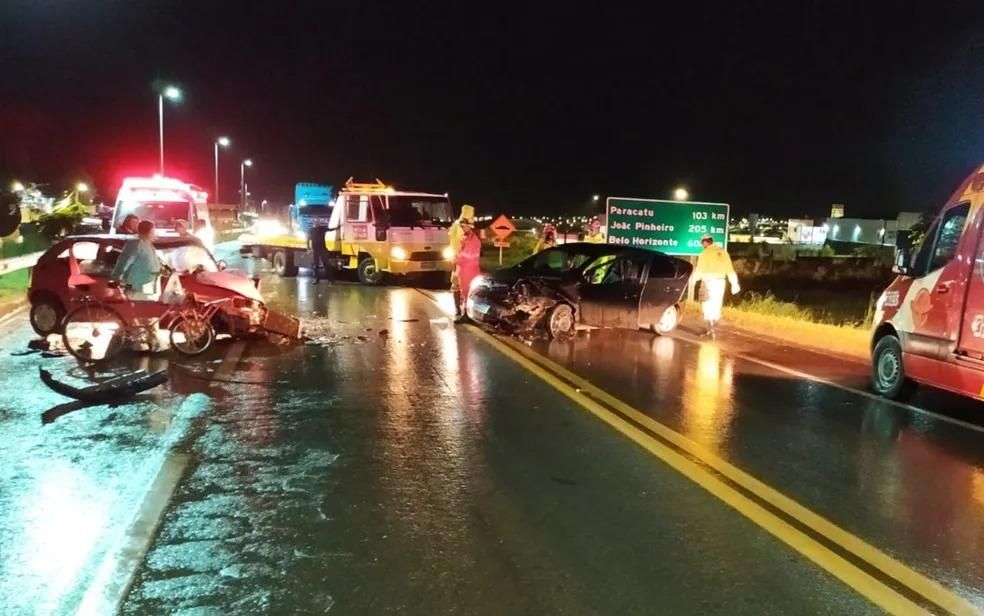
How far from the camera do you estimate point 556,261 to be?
1434 centimetres

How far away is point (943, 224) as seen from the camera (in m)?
8.73

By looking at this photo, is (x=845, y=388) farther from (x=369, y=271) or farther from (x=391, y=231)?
(x=369, y=271)

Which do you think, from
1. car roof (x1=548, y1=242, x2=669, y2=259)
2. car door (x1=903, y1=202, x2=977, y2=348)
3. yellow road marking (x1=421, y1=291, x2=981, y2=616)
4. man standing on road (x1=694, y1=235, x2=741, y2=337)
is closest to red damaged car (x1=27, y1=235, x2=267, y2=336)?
yellow road marking (x1=421, y1=291, x2=981, y2=616)

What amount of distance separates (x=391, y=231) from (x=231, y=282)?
10378 mm

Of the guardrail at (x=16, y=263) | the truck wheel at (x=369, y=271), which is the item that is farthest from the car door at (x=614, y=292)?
the guardrail at (x=16, y=263)

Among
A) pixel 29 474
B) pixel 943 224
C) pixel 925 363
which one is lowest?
pixel 29 474

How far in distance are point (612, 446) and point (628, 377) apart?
3301 mm

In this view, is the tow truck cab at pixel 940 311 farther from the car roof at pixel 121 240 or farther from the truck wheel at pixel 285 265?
the truck wheel at pixel 285 265

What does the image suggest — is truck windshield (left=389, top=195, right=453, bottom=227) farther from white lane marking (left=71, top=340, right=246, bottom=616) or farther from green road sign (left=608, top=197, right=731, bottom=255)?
white lane marking (left=71, top=340, right=246, bottom=616)

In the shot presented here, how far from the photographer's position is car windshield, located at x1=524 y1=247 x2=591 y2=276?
1408 cm

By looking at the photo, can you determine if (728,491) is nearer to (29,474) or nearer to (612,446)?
(612,446)

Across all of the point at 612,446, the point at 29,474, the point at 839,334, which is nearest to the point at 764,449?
the point at 612,446

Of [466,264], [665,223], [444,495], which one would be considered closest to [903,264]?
[444,495]

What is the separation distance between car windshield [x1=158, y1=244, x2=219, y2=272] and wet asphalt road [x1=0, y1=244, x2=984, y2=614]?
2.44 metres
